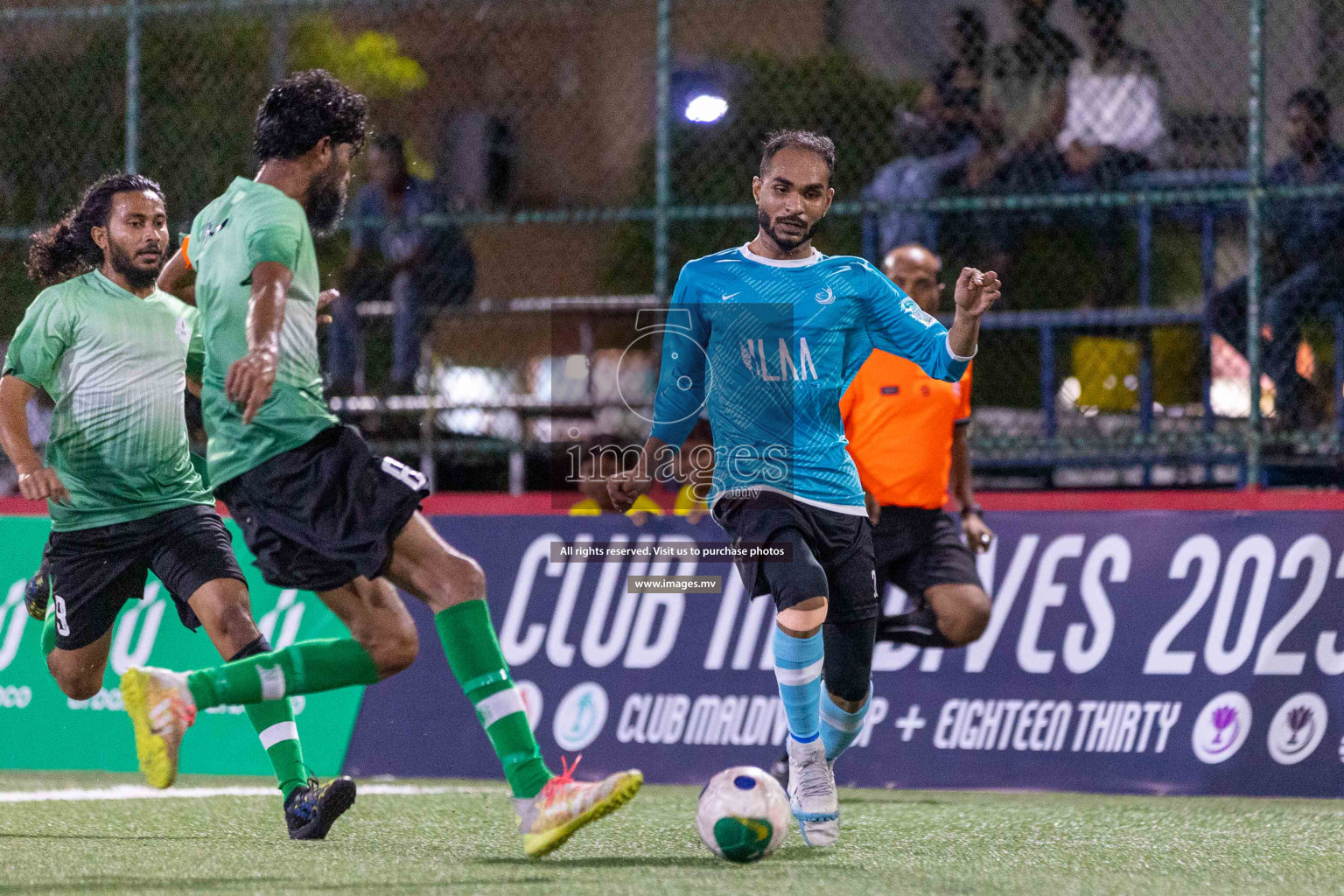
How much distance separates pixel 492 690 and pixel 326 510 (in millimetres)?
678

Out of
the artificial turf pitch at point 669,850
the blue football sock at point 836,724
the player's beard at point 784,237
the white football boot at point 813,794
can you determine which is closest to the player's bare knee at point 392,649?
the artificial turf pitch at point 669,850

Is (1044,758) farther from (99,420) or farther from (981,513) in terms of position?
(99,420)

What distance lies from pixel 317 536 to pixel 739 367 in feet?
5.10

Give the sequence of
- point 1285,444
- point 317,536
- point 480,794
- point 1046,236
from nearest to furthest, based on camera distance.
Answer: point 317,536 → point 480,794 → point 1285,444 → point 1046,236

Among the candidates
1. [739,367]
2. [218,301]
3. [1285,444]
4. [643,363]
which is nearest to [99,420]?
[218,301]

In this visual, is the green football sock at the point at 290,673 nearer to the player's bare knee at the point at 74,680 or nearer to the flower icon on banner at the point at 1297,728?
the player's bare knee at the point at 74,680

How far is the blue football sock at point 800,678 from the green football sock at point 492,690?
0.99 metres

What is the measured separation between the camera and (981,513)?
7887 mm

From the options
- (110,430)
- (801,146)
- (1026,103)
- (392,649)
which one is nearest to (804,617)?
(392,649)

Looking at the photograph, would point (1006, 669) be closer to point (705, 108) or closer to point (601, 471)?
point (601, 471)

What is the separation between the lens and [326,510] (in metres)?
5.02

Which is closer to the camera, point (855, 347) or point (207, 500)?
point (855, 347)

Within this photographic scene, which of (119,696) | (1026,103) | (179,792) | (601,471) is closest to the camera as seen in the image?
(179,792)

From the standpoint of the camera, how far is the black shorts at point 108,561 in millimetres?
6188
